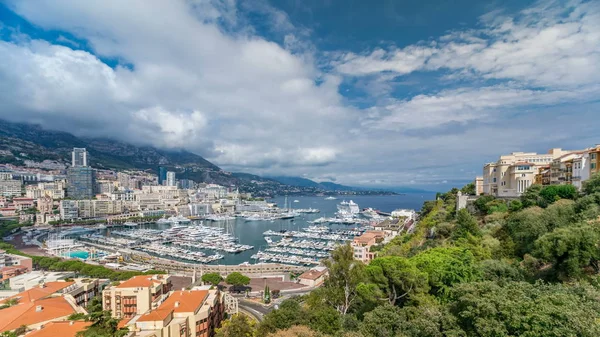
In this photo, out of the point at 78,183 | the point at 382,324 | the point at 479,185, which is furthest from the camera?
the point at 78,183

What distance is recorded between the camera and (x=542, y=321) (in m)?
4.88

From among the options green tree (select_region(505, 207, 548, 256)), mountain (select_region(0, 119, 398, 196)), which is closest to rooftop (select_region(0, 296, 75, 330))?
green tree (select_region(505, 207, 548, 256))

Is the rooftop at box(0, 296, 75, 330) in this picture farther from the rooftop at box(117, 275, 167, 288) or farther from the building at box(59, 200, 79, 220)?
the building at box(59, 200, 79, 220)

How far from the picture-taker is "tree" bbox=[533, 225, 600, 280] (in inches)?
299

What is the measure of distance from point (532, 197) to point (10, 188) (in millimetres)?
95270

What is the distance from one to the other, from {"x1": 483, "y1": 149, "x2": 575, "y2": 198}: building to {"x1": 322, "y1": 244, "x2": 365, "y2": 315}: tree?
12.9m

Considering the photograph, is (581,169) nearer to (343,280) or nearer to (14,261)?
(343,280)

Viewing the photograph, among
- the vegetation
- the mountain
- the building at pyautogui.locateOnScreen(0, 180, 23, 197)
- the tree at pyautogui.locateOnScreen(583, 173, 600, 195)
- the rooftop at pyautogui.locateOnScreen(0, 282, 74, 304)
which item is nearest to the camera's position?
the vegetation

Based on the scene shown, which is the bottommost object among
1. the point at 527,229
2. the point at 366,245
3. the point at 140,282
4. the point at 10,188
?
the point at 366,245

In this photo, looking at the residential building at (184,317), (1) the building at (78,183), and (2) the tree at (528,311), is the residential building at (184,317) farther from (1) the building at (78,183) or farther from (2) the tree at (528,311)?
(1) the building at (78,183)

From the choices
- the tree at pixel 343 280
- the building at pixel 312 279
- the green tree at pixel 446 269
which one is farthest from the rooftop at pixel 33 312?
the green tree at pixel 446 269

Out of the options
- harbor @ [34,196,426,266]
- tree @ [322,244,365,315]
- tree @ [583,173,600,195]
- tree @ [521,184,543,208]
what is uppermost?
tree @ [583,173,600,195]

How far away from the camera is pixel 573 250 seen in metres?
7.66

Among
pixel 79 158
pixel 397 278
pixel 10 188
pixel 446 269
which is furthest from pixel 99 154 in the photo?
pixel 446 269
